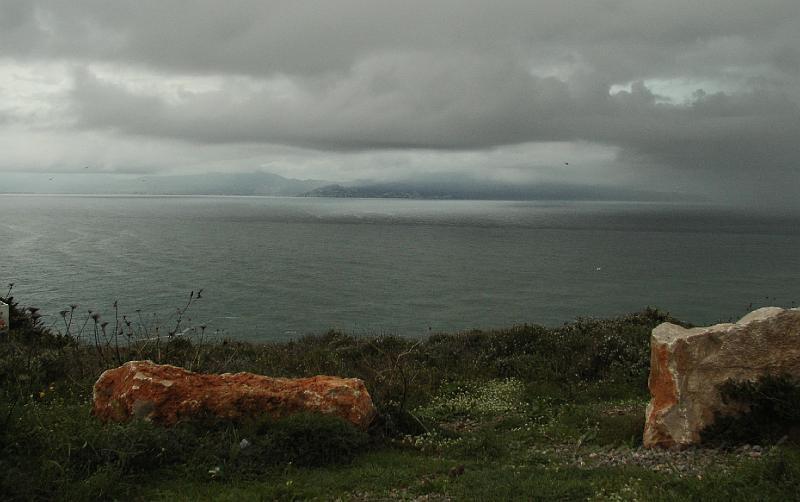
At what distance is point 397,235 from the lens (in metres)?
99.9

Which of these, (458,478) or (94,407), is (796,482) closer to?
(458,478)

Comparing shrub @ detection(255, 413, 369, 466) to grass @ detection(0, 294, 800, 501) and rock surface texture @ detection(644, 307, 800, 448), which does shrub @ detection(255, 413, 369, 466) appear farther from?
rock surface texture @ detection(644, 307, 800, 448)

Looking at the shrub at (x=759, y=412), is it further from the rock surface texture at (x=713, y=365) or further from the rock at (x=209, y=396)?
the rock at (x=209, y=396)

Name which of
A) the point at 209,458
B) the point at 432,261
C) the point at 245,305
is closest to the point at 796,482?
the point at 209,458

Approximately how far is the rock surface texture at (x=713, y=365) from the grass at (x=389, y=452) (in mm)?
634

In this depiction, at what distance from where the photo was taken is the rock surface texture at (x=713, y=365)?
8.45 meters

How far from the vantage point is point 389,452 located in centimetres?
916

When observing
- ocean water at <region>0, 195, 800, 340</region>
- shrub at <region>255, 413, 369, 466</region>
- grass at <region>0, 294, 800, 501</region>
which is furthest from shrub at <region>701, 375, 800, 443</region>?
ocean water at <region>0, 195, 800, 340</region>

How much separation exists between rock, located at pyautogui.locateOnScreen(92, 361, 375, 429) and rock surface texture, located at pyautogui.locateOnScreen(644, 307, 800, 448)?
4946mm

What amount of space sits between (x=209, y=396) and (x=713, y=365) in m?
8.05

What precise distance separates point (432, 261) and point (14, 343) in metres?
51.8

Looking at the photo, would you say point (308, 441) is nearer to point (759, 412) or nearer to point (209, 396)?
point (209, 396)

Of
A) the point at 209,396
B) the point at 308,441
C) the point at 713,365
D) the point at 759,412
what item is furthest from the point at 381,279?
the point at 759,412

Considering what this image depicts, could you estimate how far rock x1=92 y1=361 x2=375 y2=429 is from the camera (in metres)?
8.89
